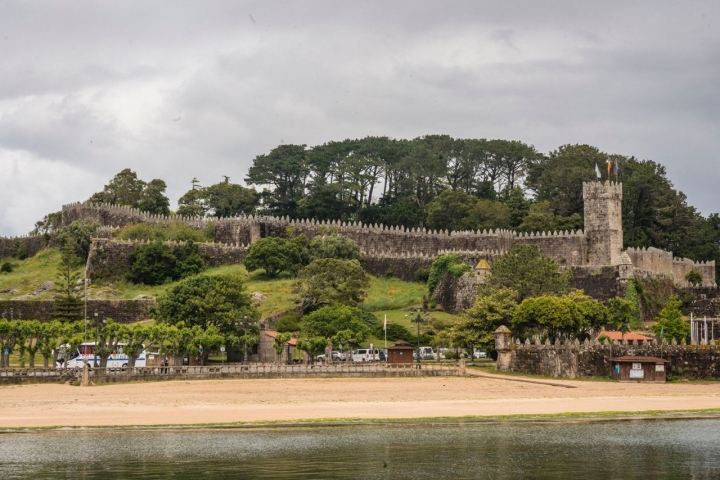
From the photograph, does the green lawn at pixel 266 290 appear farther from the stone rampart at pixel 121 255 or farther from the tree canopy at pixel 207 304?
the tree canopy at pixel 207 304

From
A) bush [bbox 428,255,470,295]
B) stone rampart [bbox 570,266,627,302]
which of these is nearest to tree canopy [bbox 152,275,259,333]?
bush [bbox 428,255,470,295]

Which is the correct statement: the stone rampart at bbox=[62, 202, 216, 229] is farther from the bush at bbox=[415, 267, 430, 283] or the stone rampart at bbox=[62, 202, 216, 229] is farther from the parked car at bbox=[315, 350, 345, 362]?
the parked car at bbox=[315, 350, 345, 362]

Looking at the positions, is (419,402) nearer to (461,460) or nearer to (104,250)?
(461,460)

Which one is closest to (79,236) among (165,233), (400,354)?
(165,233)

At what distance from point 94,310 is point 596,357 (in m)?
38.7

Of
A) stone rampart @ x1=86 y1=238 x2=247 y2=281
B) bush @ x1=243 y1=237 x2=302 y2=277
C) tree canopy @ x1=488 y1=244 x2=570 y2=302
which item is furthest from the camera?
stone rampart @ x1=86 y1=238 x2=247 y2=281

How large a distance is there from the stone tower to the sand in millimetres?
31863

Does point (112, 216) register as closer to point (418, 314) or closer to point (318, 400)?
point (418, 314)

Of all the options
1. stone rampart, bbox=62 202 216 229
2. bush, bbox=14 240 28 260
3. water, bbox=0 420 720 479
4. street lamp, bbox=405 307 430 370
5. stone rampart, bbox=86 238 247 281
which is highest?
stone rampart, bbox=62 202 216 229

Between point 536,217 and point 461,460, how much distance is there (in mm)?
65838

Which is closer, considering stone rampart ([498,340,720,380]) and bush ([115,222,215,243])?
stone rampart ([498,340,720,380])

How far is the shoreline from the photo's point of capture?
53.8 m

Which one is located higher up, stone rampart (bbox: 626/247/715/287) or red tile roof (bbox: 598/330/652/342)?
stone rampart (bbox: 626/247/715/287)

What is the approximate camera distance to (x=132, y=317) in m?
93.5
